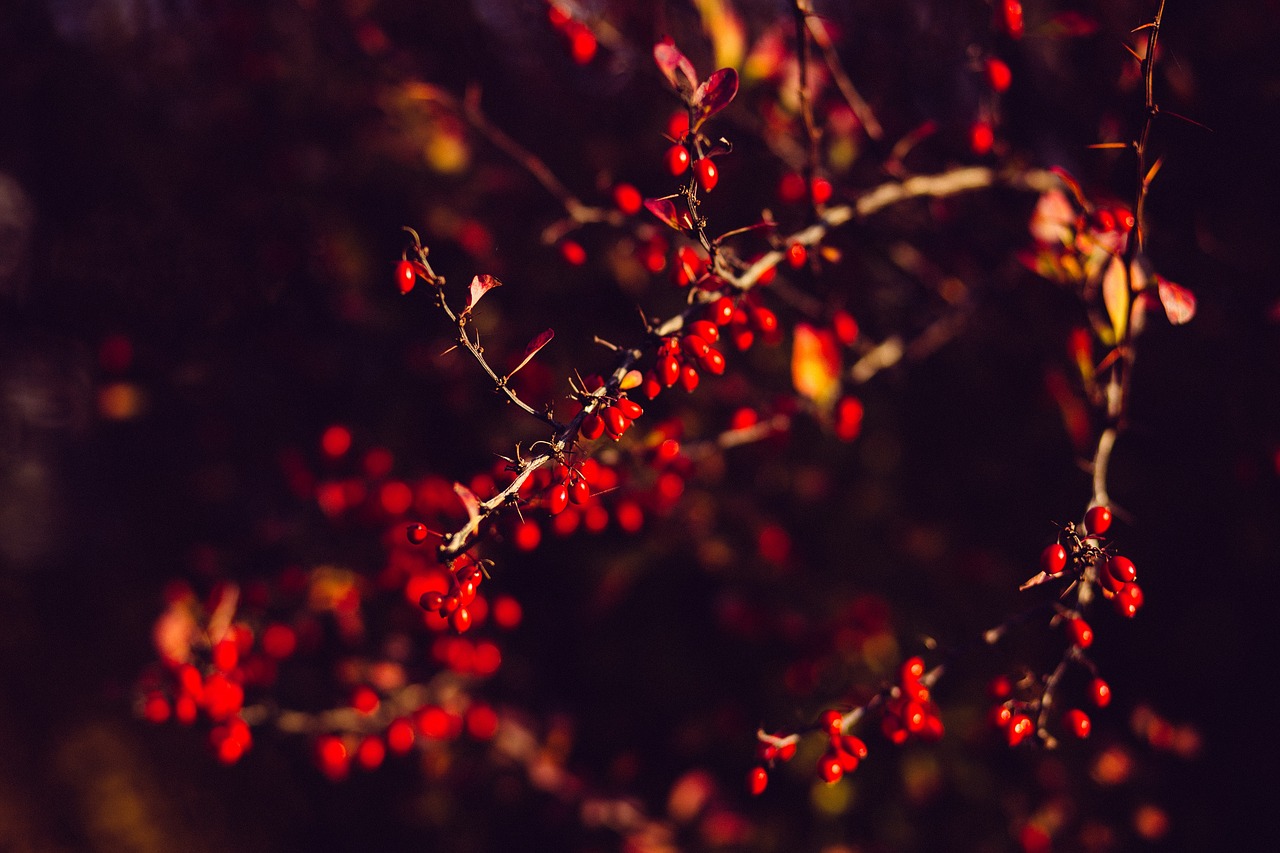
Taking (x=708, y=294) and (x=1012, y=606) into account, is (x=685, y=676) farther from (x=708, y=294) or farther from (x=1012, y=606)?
(x=708, y=294)

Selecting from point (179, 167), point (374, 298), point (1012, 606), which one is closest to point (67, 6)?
point (179, 167)

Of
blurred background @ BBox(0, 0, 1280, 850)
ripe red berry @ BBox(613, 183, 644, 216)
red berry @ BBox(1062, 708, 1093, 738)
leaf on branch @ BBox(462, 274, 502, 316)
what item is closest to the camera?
leaf on branch @ BBox(462, 274, 502, 316)

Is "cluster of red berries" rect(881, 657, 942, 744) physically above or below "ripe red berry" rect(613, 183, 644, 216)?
below

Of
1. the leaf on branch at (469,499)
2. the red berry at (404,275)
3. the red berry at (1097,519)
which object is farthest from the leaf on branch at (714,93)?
the red berry at (1097,519)

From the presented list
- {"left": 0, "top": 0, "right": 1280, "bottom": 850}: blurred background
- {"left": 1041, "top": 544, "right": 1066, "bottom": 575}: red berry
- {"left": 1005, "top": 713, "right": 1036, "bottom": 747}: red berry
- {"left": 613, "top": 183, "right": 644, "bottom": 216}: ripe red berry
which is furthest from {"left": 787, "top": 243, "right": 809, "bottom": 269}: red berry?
{"left": 1005, "top": 713, "right": 1036, "bottom": 747}: red berry

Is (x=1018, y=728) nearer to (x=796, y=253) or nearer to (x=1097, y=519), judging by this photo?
(x=1097, y=519)

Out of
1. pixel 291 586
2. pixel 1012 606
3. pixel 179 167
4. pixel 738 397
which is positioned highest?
pixel 179 167

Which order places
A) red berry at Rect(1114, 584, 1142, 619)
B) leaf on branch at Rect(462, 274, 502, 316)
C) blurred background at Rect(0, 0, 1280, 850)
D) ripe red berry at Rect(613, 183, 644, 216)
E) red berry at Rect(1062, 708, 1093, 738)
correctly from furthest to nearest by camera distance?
blurred background at Rect(0, 0, 1280, 850), ripe red berry at Rect(613, 183, 644, 216), red berry at Rect(1062, 708, 1093, 738), red berry at Rect(1114, 584, 1142, 619), leaf on branch at Rect(462, 274, 502, 316)

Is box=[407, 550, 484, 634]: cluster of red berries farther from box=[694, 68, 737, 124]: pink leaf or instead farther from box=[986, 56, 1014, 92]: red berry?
box=[986, 56, 1014, 92]: red berry
